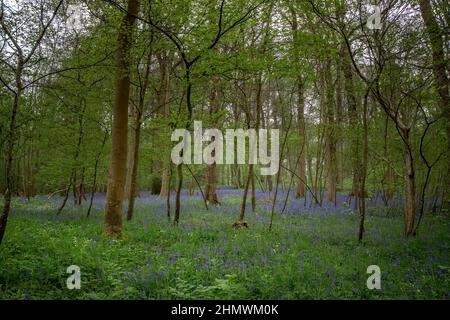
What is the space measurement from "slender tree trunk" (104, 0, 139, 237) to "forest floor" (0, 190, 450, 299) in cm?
67

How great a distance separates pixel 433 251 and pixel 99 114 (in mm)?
13911

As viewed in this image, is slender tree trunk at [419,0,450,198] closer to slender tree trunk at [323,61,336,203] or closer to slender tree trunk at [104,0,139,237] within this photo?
slender tree trunk at [323,61,336,203]

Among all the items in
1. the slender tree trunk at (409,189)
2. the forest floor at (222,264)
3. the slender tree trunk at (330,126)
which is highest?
the slender tree trunk at (330,126)

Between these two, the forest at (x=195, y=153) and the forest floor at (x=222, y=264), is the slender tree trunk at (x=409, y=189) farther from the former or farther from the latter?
the forest floor at (x=222, y=264)

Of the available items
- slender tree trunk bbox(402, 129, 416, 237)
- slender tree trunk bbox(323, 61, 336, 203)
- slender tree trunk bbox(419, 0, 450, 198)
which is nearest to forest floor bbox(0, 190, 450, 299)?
slender tree trunk bbox(402, 129, 416, 237)

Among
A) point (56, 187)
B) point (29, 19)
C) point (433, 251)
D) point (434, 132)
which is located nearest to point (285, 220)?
point (433, 251)

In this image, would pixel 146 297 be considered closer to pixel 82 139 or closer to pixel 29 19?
pixel 29 19

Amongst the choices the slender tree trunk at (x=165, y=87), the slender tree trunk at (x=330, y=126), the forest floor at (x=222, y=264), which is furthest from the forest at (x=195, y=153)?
the slender tree trunk at (x=165, y=87)

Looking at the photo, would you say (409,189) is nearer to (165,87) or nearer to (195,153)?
(195,153)

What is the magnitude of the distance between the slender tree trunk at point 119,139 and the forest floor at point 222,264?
0.67 metres

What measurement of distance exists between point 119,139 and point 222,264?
4.89 meters

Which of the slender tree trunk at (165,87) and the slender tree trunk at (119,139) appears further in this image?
the slender tree trunk at (165,87)

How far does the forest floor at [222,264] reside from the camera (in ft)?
16.5
